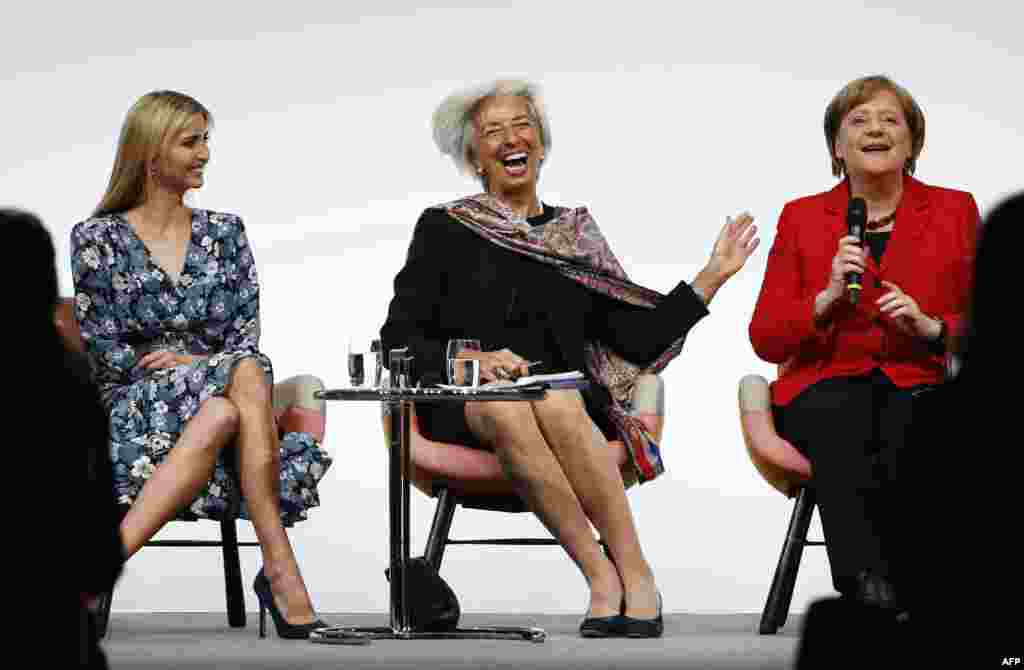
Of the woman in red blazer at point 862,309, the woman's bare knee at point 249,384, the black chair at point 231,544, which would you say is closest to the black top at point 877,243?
the woman in red blazer at point 862,309

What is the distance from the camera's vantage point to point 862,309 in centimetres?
402

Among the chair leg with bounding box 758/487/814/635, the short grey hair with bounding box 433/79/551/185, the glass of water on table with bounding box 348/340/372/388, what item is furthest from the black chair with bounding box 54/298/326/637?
the chair leg with bounding box 758/487/814/635

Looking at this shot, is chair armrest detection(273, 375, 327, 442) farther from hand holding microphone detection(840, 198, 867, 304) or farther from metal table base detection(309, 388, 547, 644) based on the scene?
hand holding microphone detection(840, 198, 867, 304)

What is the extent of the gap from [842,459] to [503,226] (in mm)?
977

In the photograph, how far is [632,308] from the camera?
4297mm

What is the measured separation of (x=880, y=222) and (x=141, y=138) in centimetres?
168

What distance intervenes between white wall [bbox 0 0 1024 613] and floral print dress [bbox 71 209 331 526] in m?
1.28

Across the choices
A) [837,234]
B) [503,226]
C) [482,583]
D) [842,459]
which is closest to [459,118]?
[503,226]

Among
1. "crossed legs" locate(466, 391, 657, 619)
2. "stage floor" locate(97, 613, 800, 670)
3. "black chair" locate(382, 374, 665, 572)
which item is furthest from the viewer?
"black chair" locate(382, 374, 665, 572)

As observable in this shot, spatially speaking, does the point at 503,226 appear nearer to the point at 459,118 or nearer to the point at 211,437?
the point at 459,118

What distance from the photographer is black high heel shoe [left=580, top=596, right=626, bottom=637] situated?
373 cm

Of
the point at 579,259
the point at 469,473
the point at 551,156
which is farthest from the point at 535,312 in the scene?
the point at 551,156

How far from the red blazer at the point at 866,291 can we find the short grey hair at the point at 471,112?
0.67 meters

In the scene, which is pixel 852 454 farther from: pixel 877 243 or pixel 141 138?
pixel 141 138
